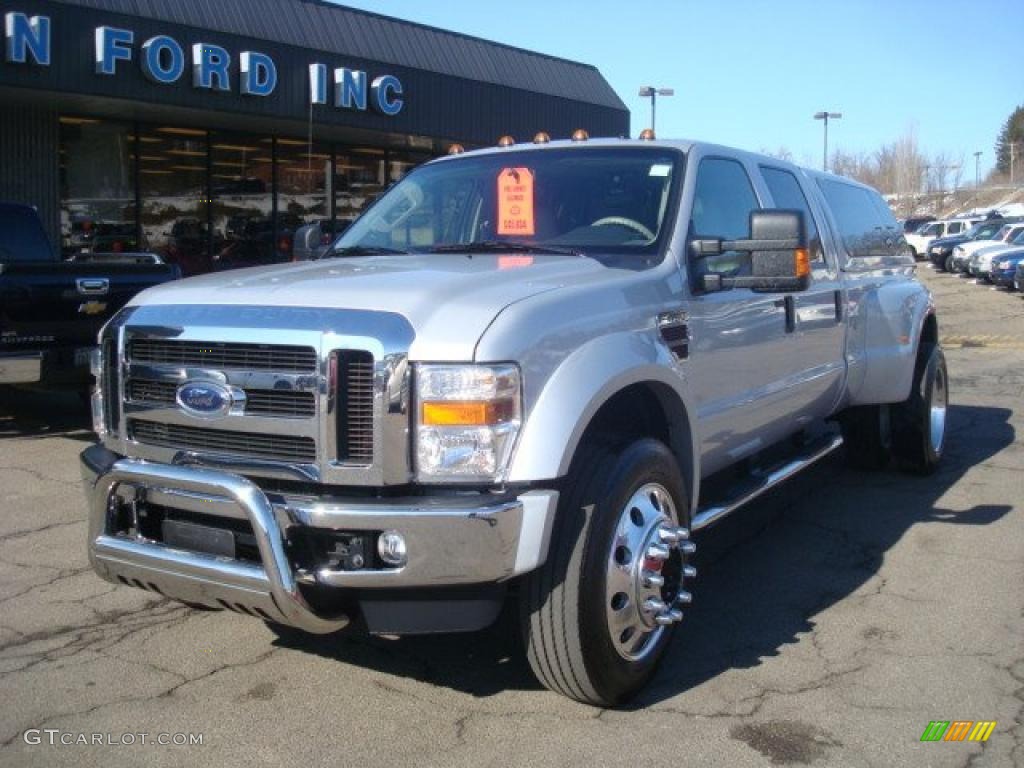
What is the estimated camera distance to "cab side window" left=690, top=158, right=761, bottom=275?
15.6 ft

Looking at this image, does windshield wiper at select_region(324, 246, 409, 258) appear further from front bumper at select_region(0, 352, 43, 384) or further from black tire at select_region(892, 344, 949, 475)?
black tire at select_region(892, 344, 949, 475)

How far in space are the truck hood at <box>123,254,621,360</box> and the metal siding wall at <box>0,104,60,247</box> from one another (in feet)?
41.2

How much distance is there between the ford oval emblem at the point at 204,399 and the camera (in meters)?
3.57

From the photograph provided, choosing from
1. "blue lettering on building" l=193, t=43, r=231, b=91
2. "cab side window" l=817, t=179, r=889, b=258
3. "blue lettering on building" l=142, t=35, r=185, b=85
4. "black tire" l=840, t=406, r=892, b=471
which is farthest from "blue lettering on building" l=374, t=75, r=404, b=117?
"black tire" l=840, t=406, r=892, b=471

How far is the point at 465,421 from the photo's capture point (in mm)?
3299

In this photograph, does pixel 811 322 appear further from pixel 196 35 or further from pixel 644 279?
pixel 196 35

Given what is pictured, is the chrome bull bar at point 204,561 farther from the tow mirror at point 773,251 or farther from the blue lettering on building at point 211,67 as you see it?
the blue lettering on building at point 211,67

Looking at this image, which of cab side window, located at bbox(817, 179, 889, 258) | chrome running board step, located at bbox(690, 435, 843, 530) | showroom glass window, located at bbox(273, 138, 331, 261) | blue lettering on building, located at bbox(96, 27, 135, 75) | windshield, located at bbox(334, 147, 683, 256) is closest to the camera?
chrome running board step, located at bbox(690, 435, 843, 530)

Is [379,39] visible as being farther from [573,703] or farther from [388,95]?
[573,703]

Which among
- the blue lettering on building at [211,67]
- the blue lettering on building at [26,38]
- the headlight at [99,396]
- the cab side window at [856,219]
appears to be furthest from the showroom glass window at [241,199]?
the headlight at [99,396]

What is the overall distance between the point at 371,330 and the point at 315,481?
1.66ft

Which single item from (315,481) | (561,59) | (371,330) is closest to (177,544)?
(315,481)

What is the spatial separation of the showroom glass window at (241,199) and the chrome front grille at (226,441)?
1424 cm

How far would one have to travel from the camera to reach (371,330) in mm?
3355
